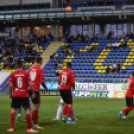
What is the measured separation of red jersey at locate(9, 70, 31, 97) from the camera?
8.37 m

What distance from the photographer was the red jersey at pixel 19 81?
27.5ft

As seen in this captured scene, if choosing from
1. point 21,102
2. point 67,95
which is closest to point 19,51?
point 67,95

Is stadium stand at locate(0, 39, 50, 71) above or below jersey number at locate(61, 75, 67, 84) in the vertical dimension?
above

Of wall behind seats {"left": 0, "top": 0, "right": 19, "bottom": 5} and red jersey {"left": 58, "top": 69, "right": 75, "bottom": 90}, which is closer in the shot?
red jersey {"left": 58, "top": 69, "right": 75, "bottom": 90}

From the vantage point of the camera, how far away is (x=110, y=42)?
37125mm

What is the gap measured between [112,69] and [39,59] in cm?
2310

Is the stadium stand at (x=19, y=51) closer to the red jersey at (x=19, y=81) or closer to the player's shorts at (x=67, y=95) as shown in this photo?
the player's shorts at (x=67, y=95)

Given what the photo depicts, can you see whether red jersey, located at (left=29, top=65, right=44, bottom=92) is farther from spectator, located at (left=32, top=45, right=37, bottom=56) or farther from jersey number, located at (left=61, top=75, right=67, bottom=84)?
spectator, located at (left=32, top=45, right=37, bottom=56)

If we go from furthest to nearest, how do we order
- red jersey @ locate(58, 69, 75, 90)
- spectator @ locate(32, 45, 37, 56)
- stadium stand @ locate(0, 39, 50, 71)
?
Result: spectator @ locate(32, 45, 37, 56) → stadium stand @ locate(0, 39, 50, 71) → red jersey @ locate(58, 69, 75, 90)

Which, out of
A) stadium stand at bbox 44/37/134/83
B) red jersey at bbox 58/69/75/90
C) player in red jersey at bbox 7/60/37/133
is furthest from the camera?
stadium stand at bbox 44/37/134/83

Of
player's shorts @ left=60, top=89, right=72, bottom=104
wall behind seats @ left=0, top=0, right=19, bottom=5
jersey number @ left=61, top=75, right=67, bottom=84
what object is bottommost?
player's shorts @ left=60, top=89, right=72, bottom=104

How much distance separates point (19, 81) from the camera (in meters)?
8.39

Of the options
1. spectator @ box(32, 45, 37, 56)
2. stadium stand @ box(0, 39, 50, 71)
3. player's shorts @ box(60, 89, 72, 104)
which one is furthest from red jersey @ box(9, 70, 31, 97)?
spectator @ box(32, 45, 37, 56)

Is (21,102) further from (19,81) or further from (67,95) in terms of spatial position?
(67,95)
